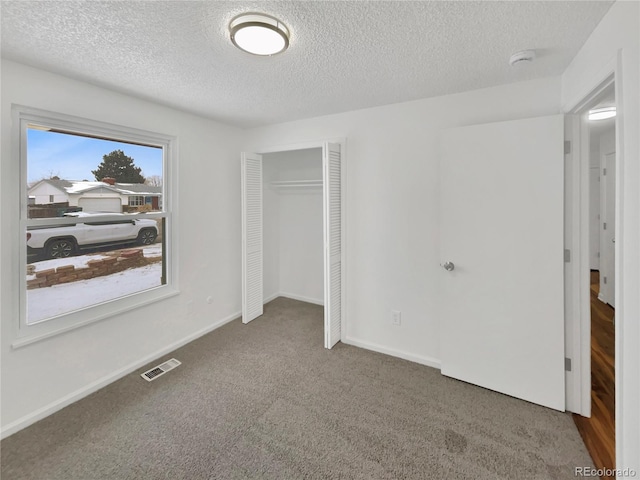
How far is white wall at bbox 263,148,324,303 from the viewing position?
420 cm

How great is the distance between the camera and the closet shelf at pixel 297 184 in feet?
13.1

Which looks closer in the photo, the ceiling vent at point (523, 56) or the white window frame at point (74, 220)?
the ceiling vent at point (523, 56)

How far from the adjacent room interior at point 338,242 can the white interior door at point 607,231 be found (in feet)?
4.96

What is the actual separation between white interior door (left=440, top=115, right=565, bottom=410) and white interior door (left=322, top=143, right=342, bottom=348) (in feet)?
3.33

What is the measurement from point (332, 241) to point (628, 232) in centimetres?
208

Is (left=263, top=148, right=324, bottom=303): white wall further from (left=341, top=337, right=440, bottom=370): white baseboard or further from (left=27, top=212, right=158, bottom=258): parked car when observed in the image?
(left=27, top=212, right=158, bottom=258): parked car

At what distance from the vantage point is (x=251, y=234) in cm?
354

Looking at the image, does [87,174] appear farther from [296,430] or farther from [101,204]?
[296,430]

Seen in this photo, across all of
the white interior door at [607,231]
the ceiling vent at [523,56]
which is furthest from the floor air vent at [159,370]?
the white interior door at [607,231]

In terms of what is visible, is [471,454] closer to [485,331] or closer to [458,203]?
[485,331]

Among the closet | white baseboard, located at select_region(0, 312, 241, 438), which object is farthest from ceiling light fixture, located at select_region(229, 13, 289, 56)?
white baseboard, located at select_region(0, 312, 241, 438)

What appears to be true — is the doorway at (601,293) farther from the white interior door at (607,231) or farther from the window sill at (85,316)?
the window sill at (85,316)

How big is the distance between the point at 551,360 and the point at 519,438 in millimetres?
615
